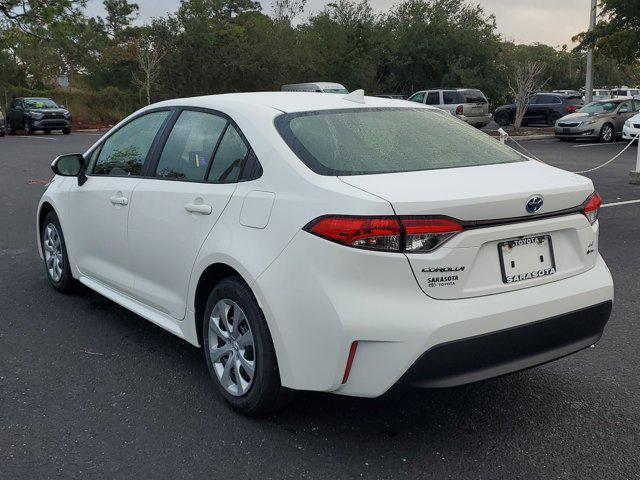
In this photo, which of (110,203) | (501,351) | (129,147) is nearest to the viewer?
(501,351)

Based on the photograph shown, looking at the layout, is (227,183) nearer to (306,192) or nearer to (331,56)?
(306,192)

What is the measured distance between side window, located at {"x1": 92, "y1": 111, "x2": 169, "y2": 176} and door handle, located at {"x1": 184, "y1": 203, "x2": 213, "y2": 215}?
0.84m

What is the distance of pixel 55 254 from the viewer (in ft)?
18.8

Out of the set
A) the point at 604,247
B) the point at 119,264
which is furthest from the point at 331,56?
the point at 119,264

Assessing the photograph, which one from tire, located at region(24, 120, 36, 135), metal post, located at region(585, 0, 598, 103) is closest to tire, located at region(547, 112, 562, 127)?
metal post, located at region(585, 0, 598, 103)

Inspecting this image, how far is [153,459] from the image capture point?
3172mm

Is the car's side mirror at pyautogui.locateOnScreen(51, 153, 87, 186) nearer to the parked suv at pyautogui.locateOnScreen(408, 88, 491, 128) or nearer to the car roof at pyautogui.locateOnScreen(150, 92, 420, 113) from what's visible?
the car roof at pyautogui.locateOnScreen(150, 92, 420, 113)

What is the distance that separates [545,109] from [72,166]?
30202 millimetres

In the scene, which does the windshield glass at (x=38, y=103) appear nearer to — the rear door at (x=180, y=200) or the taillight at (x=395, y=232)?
the rear door at (x=180, y=200)

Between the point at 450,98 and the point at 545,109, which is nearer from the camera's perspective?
the point at 450,98

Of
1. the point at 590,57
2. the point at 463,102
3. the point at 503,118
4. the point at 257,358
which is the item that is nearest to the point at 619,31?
the point at 590,57

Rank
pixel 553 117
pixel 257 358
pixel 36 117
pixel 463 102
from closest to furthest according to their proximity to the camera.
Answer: pixel 257 358, pixel 463 102, pixel 36 117, pixel 553 117

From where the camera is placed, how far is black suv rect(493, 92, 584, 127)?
32.0 metres

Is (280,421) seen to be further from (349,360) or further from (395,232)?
(395,232)
